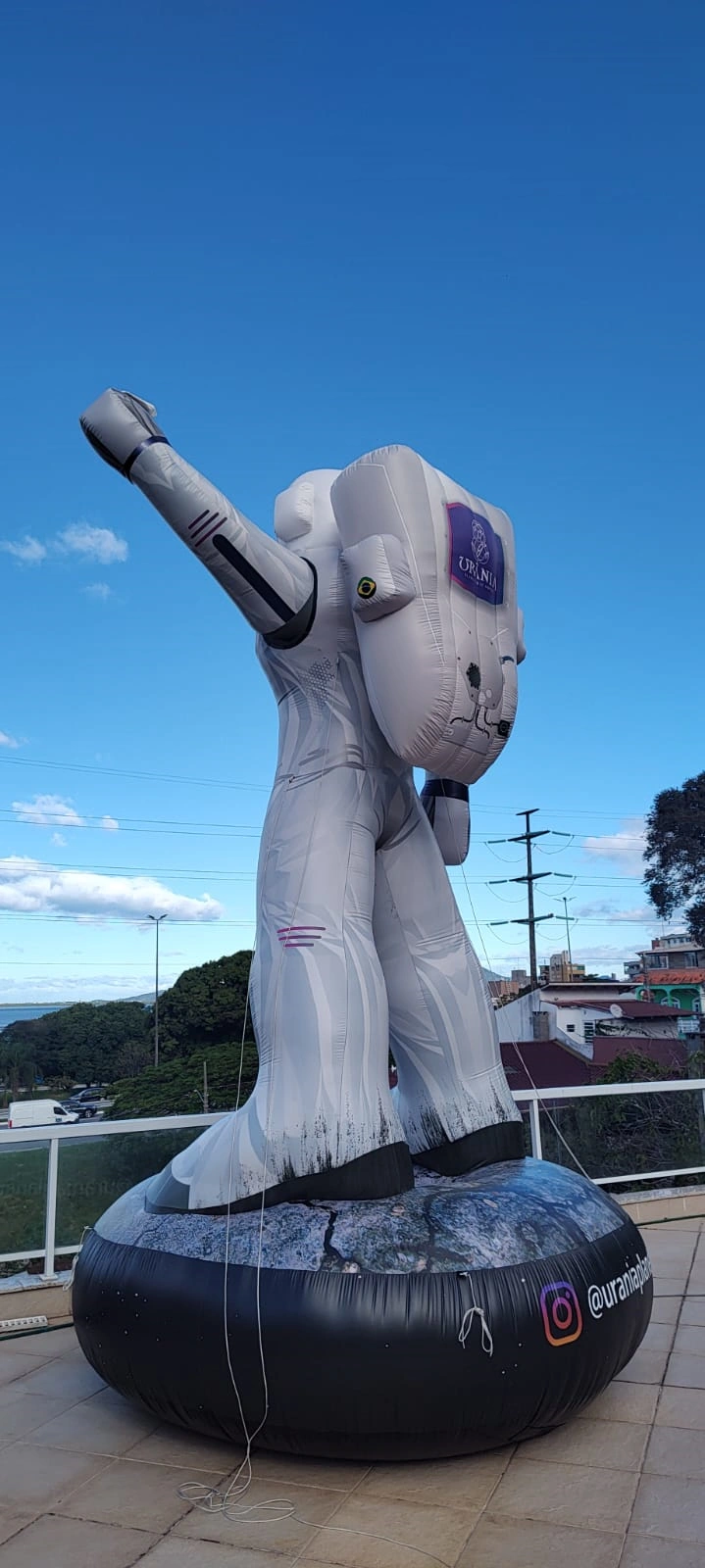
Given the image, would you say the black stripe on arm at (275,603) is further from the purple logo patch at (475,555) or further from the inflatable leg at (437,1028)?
the inflatable leg at (437,1028)

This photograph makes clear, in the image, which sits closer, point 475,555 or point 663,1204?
point 475,555

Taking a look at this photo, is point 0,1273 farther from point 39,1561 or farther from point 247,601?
point 247,601

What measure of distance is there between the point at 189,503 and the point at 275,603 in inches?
18.5

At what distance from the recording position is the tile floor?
8.32 ft

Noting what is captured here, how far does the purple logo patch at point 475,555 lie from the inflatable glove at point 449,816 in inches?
38.5

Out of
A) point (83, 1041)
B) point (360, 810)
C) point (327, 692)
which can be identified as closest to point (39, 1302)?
point (360, 810)

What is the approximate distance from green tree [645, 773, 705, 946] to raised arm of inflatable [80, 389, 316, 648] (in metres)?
28.5

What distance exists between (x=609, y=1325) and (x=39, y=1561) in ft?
5.65

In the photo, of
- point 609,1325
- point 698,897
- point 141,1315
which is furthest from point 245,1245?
point 698,897

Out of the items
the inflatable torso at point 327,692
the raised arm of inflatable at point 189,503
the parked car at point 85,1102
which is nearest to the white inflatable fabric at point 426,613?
the inflatable torso at point 327,692

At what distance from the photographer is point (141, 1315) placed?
124 inches

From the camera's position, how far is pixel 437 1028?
386 centimetres

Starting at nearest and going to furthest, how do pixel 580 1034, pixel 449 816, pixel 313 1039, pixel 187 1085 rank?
pixel 313 1039 → pixel 449 816 → pixel 187 1085 → pixel 580 1034

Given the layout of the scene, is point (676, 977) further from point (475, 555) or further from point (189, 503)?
point (189, 503)
